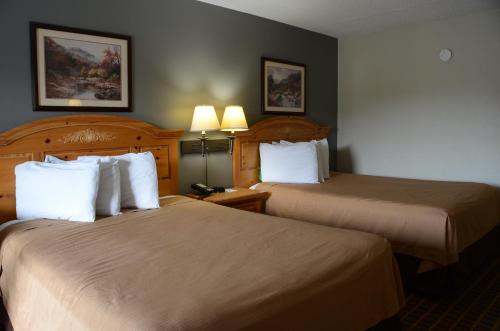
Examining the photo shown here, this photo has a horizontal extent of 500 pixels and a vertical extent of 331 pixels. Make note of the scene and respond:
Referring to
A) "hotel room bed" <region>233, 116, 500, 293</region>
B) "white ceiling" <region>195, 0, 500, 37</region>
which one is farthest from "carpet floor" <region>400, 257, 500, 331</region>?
"white ceiling" <region>195, 0, 500, 37</region>

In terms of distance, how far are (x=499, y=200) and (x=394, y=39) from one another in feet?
6.84

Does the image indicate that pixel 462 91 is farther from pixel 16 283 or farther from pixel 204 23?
pixel 16 283

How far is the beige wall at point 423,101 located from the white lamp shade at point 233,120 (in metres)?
1.99

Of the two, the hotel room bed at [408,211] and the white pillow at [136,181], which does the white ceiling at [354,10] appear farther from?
the white pillow at [136,181]

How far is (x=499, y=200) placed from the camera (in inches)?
140

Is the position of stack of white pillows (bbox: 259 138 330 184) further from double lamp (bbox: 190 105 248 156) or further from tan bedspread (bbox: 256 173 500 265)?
double lamp (bbox: 190 105 248 156)

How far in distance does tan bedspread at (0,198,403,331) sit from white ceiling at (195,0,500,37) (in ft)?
7.18

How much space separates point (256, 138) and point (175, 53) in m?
1.17

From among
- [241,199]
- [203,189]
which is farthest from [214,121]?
[241,199]

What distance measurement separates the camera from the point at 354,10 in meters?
3.78

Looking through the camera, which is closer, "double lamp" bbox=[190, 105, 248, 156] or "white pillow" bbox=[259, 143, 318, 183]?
"double lamp" bbox=[190, 105, 248, 156]

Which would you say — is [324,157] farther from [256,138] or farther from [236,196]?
[236,196]

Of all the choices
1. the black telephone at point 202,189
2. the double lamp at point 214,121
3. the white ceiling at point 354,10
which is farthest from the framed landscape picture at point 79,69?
the white ceiling at point 354,10

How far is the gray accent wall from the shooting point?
2531 millimetres
